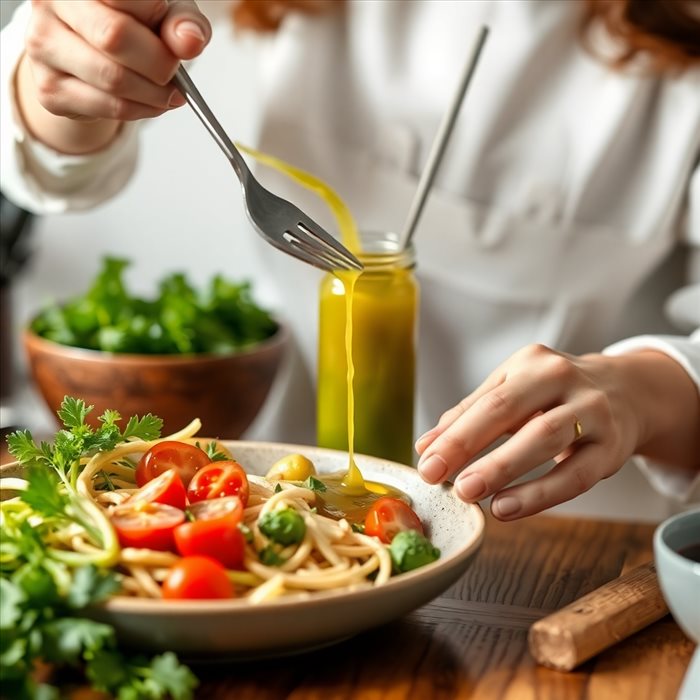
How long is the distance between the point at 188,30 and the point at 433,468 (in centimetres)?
50

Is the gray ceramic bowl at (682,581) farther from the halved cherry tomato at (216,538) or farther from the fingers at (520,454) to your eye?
the halved cherry tomato at (216,538)

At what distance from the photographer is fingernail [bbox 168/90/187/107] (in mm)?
1141

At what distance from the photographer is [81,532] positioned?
3.26 feet

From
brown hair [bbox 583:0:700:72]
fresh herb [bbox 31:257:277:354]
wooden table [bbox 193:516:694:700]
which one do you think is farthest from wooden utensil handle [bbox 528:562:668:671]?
brown hair [bbox 583:0:700:72]

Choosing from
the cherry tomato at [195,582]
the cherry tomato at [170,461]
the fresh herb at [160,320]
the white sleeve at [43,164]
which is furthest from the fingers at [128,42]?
the fresh herb at [160,320]

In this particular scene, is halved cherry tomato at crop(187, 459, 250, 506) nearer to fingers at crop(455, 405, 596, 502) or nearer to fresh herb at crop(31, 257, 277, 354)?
fingers at crop(455, 405, 596, 502)

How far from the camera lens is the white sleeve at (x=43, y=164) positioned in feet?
5.48

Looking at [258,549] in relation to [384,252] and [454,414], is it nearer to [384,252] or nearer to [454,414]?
[454,414]

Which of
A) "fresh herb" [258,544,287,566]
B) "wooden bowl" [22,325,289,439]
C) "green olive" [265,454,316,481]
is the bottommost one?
"wooden bowl" [22,325,289,439]

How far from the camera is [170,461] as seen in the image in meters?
1.16

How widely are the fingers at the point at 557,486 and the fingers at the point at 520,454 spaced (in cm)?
2

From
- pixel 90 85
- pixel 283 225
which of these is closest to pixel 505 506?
pixel 283 225

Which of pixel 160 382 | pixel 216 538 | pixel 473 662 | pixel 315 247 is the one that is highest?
pixel 315 247

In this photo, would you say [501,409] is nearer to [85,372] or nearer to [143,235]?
[85,372]
